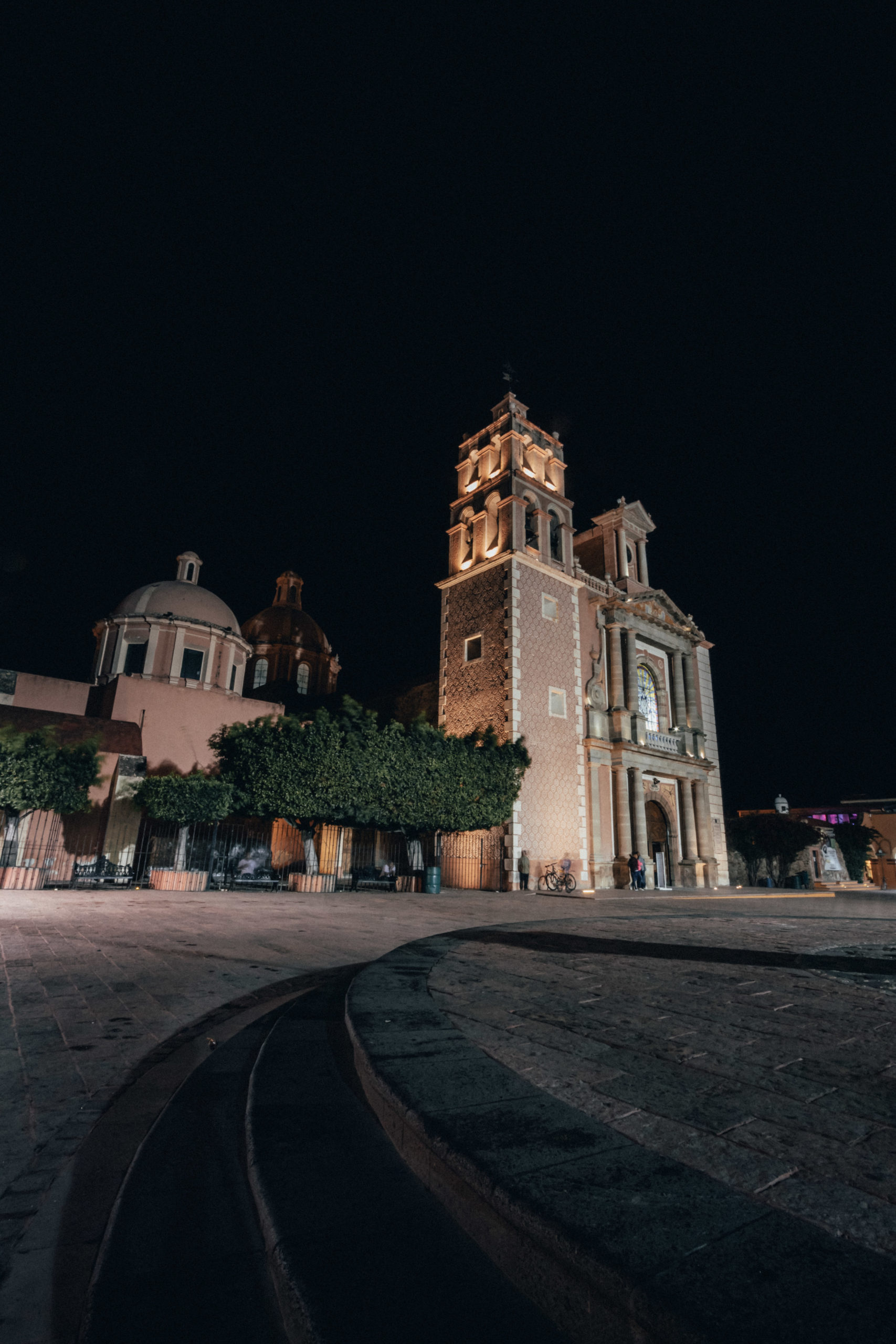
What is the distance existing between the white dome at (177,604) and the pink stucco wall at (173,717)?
11.1 feet

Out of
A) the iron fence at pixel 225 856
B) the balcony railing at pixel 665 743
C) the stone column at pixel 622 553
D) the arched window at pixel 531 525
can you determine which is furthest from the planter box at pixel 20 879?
the stone column at pixel 622 553

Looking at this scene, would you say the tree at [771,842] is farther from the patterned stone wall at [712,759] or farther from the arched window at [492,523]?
the arched window at [492,523]

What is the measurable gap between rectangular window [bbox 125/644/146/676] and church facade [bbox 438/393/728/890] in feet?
41.8

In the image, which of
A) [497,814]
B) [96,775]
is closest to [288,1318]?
[497,814]

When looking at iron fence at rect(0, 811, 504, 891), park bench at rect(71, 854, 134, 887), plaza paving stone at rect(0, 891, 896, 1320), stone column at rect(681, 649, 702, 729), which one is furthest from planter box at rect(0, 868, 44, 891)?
stone column at rect(681, 649, 702, 729)

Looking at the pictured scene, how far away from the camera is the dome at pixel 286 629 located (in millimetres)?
37062

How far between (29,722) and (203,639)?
771cm

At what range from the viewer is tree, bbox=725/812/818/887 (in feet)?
99.6

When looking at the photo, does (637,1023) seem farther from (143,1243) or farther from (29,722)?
(29,722)

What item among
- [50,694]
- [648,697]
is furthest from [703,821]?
[50,694]

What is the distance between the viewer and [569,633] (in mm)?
23781

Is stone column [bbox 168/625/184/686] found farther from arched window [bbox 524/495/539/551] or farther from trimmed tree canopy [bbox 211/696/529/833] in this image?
arched window [bbox 524/495/539/551]

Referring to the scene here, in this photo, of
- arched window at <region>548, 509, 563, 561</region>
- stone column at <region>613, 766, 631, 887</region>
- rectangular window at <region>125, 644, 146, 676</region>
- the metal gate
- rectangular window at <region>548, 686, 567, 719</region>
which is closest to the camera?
the metal gate

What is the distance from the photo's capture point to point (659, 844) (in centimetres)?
2572
